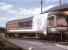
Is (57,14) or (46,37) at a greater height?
(57,14)

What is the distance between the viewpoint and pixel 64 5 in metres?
4.18

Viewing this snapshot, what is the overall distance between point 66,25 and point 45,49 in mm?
1767

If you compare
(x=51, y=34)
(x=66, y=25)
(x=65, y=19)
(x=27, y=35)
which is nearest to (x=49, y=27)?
(x=51, y=34)

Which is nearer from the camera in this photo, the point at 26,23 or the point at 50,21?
the point at 50,21

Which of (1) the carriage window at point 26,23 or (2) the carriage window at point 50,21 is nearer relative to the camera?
(2) the carriage window at point 50,21

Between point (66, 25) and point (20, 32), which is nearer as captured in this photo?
point (66, 25)

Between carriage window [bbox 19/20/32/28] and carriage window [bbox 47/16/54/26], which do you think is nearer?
carriage window [bbox 47/16/54/26]

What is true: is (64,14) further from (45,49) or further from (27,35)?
(45,49)

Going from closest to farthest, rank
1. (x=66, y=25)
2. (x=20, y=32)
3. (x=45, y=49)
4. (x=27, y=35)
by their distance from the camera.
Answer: (x=45, y=49) → (x=66, y=25) → (x=27, y=35) → (x=20, y=32)

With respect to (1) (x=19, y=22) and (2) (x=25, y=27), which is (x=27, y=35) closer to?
(2) (x=25, y=27)

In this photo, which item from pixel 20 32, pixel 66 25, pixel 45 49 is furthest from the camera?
pixel 20 32

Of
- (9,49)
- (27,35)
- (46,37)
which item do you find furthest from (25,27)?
(9,49)

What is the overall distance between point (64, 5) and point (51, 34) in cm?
78

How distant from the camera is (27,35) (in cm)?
462
